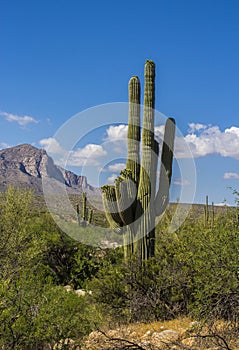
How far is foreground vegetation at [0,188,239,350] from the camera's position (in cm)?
652

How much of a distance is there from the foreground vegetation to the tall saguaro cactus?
2.38ft

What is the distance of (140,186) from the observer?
1195 cm

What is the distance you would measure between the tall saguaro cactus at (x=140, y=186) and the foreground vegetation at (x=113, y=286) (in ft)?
2.38

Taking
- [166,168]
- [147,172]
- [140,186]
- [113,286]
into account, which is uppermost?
[166,168]

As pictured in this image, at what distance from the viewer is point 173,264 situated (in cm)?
1059

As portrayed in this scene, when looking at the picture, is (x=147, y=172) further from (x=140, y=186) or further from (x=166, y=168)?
(x=166, y=168)

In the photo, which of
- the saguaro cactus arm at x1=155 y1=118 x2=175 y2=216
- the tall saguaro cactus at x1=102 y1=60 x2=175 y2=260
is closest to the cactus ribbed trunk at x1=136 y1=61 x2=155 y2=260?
the tall saguaro cactus at x1=102 y1=60 x2=175 y2=260

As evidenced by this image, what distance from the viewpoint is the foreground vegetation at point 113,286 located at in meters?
6.52

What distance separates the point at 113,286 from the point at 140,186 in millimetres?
2837

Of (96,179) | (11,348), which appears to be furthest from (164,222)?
(11,348)

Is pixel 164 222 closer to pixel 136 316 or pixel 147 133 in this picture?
pixel 147 133

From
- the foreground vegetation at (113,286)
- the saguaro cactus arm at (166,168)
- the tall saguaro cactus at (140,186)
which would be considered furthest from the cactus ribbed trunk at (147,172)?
the foreground vegetation at (113,286)

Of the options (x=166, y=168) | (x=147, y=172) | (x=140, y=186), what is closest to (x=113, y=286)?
(x=140, y=186)

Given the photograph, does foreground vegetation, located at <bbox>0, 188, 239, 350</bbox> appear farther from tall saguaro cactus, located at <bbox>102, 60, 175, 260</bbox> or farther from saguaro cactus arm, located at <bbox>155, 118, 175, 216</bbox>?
saguaro cactus arm, located at <bbox>155, 118, 175, 216</bbox>
